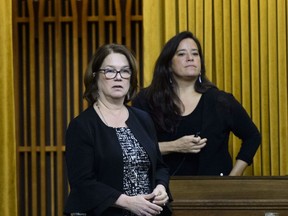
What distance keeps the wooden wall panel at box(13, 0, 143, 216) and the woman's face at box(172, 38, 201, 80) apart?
1.58m

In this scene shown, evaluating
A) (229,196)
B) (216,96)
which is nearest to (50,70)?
(216,96)

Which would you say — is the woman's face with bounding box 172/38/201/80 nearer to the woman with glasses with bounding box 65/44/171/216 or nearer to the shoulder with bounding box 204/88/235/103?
the shoulder with bounding box 204/88/235/103

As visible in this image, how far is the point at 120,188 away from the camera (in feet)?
11.1

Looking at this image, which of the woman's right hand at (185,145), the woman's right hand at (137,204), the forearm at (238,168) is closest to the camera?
the woman's right hand at (137,204)

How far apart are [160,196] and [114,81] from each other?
0.49 m

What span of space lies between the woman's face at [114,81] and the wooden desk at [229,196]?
0.88 meters

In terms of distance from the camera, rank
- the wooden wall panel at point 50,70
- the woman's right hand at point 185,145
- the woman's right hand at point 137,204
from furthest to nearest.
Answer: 1. the wooden wall panel at point 50,70
2. the woman's right hand at point 185,145
3. the woman's right hand at point 137,204

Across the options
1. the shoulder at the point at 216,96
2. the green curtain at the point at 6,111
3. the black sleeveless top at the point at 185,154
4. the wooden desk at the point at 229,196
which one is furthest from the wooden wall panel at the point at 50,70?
the wooden desk at the point at 229,196

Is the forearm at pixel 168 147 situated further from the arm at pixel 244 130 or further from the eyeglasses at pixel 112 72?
the eyeglasses at pixel 112 72

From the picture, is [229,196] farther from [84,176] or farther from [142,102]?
[84,176]

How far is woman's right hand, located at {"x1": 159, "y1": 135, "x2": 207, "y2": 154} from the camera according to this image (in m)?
4.55

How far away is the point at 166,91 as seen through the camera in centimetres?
474

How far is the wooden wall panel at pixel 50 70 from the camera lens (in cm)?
637

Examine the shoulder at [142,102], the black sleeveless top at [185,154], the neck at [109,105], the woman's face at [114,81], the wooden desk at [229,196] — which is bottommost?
the wooden desk at [229,196]
